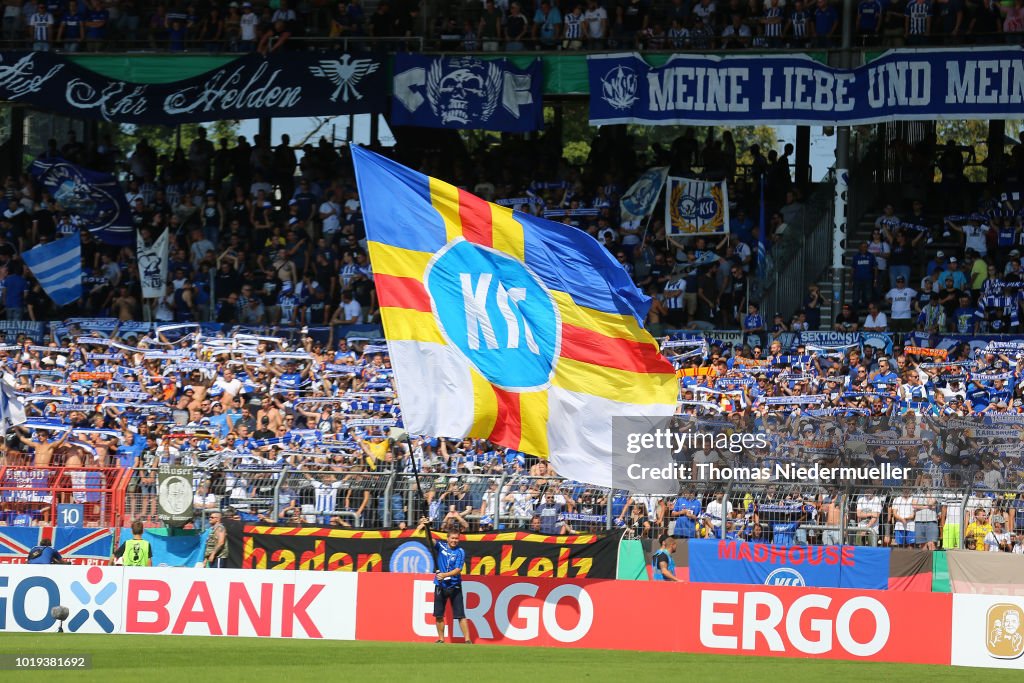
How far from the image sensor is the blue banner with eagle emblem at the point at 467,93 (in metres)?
27.7

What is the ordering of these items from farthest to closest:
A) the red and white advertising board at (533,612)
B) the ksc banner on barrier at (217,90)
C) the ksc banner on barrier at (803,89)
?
the ksc banner on barrier at (217,90)
the ksc banner on barrier at (803,89)
the red and white advertising board at (533,612)

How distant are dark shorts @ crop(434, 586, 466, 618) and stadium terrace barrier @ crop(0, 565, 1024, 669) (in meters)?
0.30

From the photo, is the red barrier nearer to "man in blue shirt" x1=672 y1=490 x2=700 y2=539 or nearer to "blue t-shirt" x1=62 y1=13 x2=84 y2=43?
"man in blue shirt" x1=672 y1=490 x2=700 y2=539

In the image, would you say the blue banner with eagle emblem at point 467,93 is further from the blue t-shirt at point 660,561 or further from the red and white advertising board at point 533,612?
the red and white advertising board at point 533,612

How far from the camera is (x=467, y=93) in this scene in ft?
91.2

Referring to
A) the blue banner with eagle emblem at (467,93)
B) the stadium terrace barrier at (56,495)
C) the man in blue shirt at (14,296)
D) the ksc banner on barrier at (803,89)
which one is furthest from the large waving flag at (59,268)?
the ksc banner on barrier at (803,89)

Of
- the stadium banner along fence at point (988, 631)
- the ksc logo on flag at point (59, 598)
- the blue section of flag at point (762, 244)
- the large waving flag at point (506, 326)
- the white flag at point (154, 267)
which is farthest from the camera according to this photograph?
the white flag at point (154, 267)

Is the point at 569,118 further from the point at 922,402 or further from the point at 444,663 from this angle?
the point at 444,663

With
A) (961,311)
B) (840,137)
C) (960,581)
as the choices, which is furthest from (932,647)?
(840,137)

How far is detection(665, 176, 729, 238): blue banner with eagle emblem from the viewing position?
91.9 ft

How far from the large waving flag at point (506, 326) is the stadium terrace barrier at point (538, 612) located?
11.7ft

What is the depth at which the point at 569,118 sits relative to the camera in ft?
110

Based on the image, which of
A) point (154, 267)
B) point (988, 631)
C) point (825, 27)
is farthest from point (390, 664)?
point (825, 27)

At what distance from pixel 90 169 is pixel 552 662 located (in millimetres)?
18520
